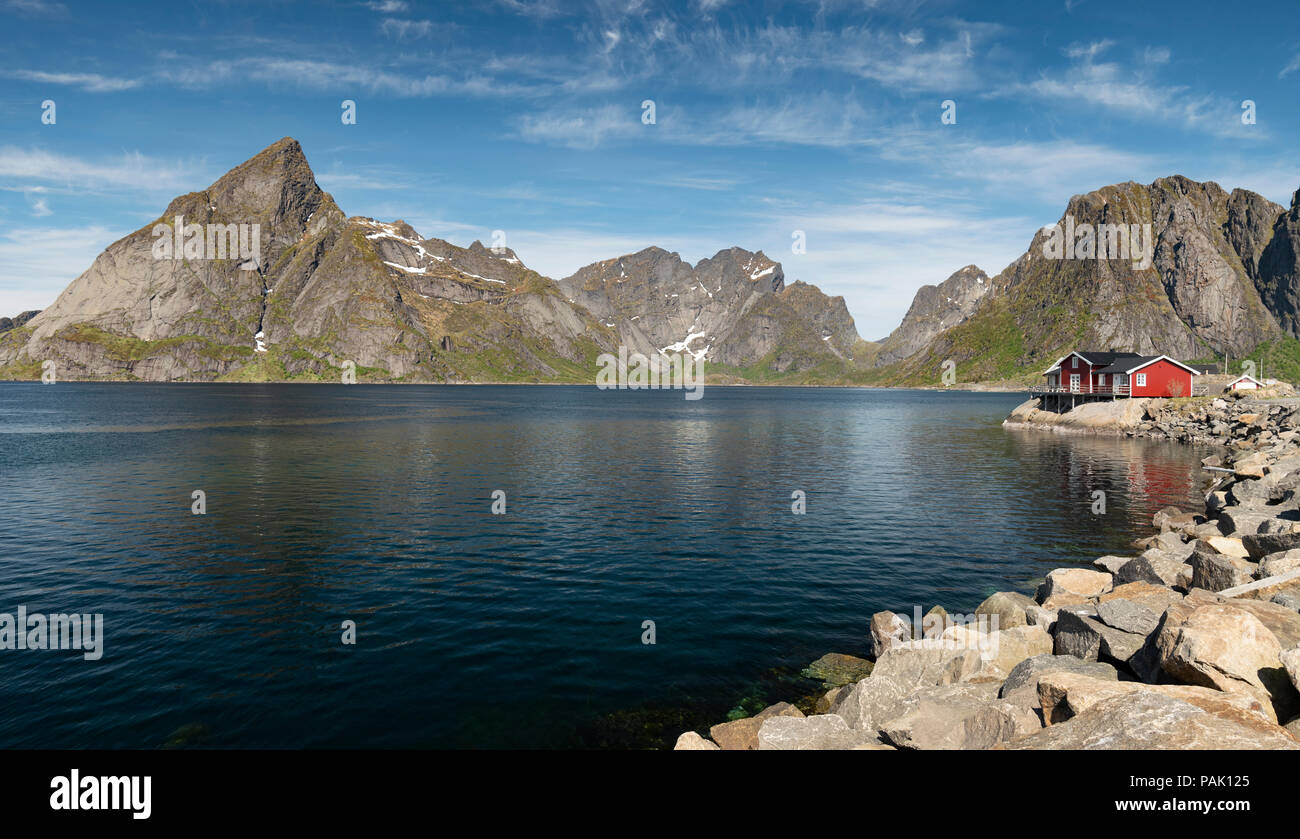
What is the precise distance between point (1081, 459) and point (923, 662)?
69.3m

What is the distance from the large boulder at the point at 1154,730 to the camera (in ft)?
34.4

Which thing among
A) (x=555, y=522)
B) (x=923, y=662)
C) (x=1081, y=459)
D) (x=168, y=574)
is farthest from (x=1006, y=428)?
(x=168, y=574)

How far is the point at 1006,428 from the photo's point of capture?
12038 cm

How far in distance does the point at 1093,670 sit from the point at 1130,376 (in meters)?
125

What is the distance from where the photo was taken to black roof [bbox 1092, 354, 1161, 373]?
114000 millimetres

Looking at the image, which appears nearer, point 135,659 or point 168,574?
point 135,659

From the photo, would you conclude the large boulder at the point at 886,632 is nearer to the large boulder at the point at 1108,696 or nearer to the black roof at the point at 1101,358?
the large boulder at the point at 1108,696

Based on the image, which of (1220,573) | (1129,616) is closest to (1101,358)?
(1220,573)

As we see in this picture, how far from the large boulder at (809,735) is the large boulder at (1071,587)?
12960mm

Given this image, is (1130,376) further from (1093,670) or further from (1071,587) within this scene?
(1093,670)

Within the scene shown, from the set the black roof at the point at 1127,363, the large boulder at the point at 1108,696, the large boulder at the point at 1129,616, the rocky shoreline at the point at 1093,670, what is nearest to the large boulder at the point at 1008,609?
the rocky shoreline at the point at 1093,670

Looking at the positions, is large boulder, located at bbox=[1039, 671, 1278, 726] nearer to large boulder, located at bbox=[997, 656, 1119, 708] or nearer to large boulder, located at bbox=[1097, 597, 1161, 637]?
large boulder, located at bbox=[997, 656, 1119, 708]

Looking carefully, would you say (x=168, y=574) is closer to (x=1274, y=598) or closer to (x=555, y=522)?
(x=555, y=522)
